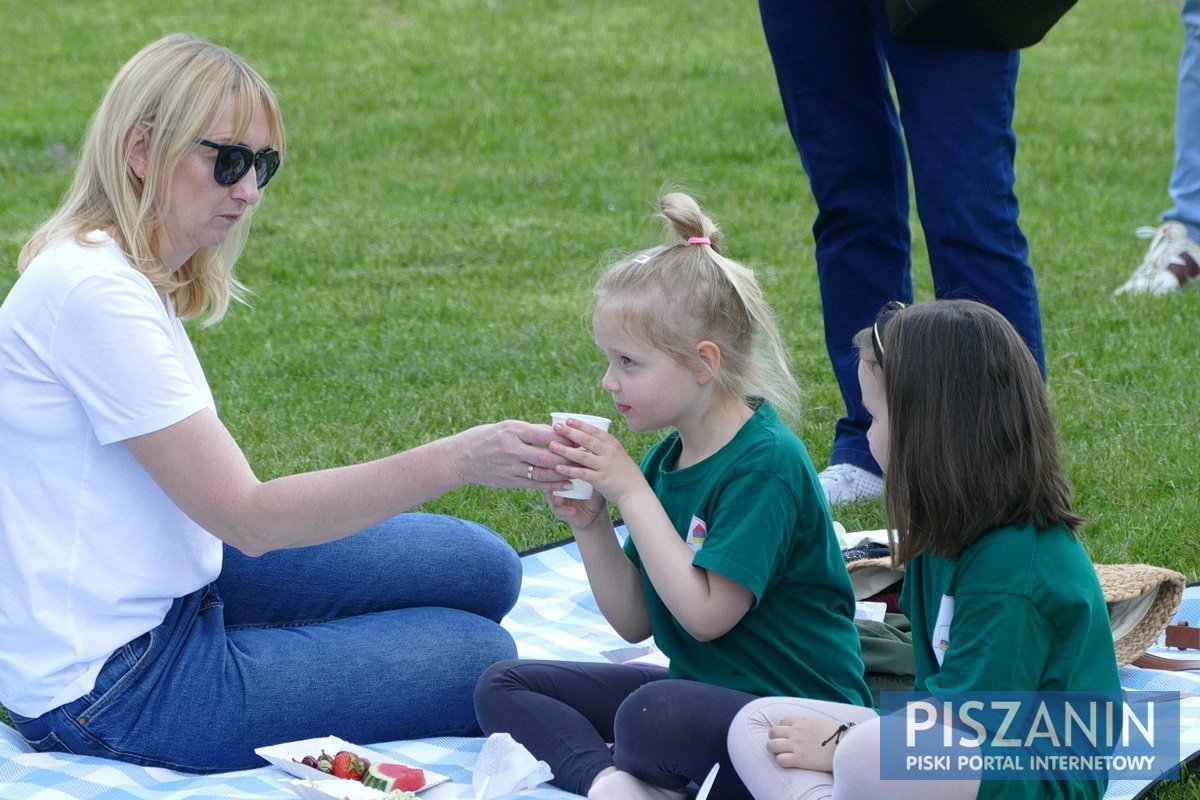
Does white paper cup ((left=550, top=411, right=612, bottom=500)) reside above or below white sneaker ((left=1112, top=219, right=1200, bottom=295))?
above

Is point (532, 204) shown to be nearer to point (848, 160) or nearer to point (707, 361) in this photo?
point (848, 160)

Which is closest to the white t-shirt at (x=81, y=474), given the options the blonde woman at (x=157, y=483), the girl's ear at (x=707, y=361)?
the blonde woman at (x=157, y=483)

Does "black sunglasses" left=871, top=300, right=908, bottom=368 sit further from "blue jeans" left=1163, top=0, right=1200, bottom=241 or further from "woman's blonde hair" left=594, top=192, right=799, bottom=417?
"blue jeans" left=1163, top=0, right=1200, bottom=241

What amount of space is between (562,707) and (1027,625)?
3.56ft

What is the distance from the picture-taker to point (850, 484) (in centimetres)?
470

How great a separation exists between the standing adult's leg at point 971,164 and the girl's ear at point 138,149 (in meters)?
2.25

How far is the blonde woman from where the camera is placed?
2.88 metres

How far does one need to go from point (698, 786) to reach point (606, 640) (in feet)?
3.30

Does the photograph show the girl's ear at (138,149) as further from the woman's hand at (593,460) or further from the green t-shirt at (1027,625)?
the green t-shirt at (1027,625)

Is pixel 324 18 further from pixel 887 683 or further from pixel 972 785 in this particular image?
pixel 972 785

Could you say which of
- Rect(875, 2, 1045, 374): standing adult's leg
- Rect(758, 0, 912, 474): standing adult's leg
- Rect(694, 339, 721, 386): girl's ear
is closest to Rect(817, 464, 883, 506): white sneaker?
Rect(758, 0, 912, 474): standing adult's leg

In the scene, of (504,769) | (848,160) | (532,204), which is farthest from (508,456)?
(532,204)

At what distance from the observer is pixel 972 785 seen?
8.18 feet

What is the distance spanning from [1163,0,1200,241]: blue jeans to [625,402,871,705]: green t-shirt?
4.95 metres
